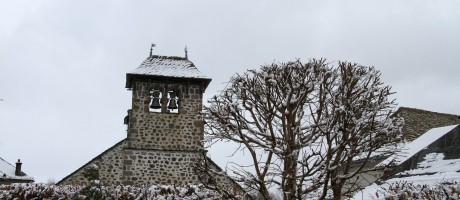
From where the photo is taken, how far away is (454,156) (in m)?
8.79

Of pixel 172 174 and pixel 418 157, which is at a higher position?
pixel 418 157

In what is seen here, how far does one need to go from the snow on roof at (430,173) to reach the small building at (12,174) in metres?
21.7

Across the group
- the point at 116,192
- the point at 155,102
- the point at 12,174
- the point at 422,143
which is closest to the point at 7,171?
the point at 12,174

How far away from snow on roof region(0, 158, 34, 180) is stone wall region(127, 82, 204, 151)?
12.0 m

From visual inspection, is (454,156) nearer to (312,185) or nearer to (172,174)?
(312,185)

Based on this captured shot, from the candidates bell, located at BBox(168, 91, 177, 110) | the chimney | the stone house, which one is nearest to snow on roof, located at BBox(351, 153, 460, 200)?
the stone house

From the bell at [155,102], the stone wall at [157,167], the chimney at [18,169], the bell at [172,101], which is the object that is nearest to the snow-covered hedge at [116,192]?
the stone wall at [157,167]

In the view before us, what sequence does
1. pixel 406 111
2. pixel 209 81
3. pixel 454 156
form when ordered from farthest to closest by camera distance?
1. pixel 406 111
2. pixel 209 81
3. pixel 454 156

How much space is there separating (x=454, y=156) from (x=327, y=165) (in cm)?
296

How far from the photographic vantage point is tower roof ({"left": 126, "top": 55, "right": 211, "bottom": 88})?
17844mm

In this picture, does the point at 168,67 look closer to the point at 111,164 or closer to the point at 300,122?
the point at 111,164

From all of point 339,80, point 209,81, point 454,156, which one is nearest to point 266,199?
point 339,80

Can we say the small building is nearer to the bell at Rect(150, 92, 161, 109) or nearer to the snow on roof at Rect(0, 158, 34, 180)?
the snow on roof at Rect(0, 158, 34, 180)

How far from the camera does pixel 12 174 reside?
27.5 metres
